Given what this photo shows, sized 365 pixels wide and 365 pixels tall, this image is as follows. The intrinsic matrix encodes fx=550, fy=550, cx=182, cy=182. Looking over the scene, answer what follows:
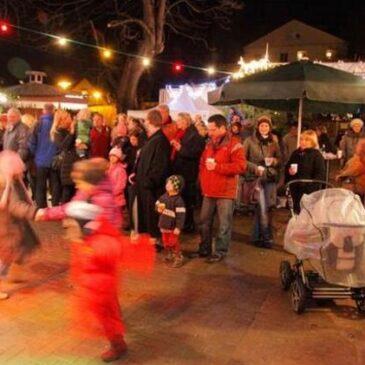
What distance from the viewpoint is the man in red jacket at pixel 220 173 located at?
22.5 ft

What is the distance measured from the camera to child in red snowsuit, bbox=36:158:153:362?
13.5 feet

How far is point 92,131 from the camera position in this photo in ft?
31.2

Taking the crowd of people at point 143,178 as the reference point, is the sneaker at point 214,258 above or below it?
below

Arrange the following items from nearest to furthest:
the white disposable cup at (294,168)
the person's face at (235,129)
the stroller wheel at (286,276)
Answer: the stroller wheel at (286,276)
the white disposable cup at (294,168)
the person's face at (235,129)

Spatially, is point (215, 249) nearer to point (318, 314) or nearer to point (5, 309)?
point (318, 314)

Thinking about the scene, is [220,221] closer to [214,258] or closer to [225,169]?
[214,258]

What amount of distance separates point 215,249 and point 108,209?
337 cm

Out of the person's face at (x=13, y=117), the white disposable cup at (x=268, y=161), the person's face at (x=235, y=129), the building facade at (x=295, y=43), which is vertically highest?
the building facade at (x=295, y=43)

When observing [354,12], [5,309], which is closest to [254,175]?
[5,309]

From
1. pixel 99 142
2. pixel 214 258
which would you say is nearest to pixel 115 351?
pixel 214 258

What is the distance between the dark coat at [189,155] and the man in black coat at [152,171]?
109cm

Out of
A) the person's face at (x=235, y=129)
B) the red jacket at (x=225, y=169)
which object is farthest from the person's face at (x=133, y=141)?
the person's face at (x=235, y=129)

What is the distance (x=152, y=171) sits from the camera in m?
7.15

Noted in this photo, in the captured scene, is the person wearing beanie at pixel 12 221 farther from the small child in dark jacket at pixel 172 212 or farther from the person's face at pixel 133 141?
the person's face at pixel 133 141
